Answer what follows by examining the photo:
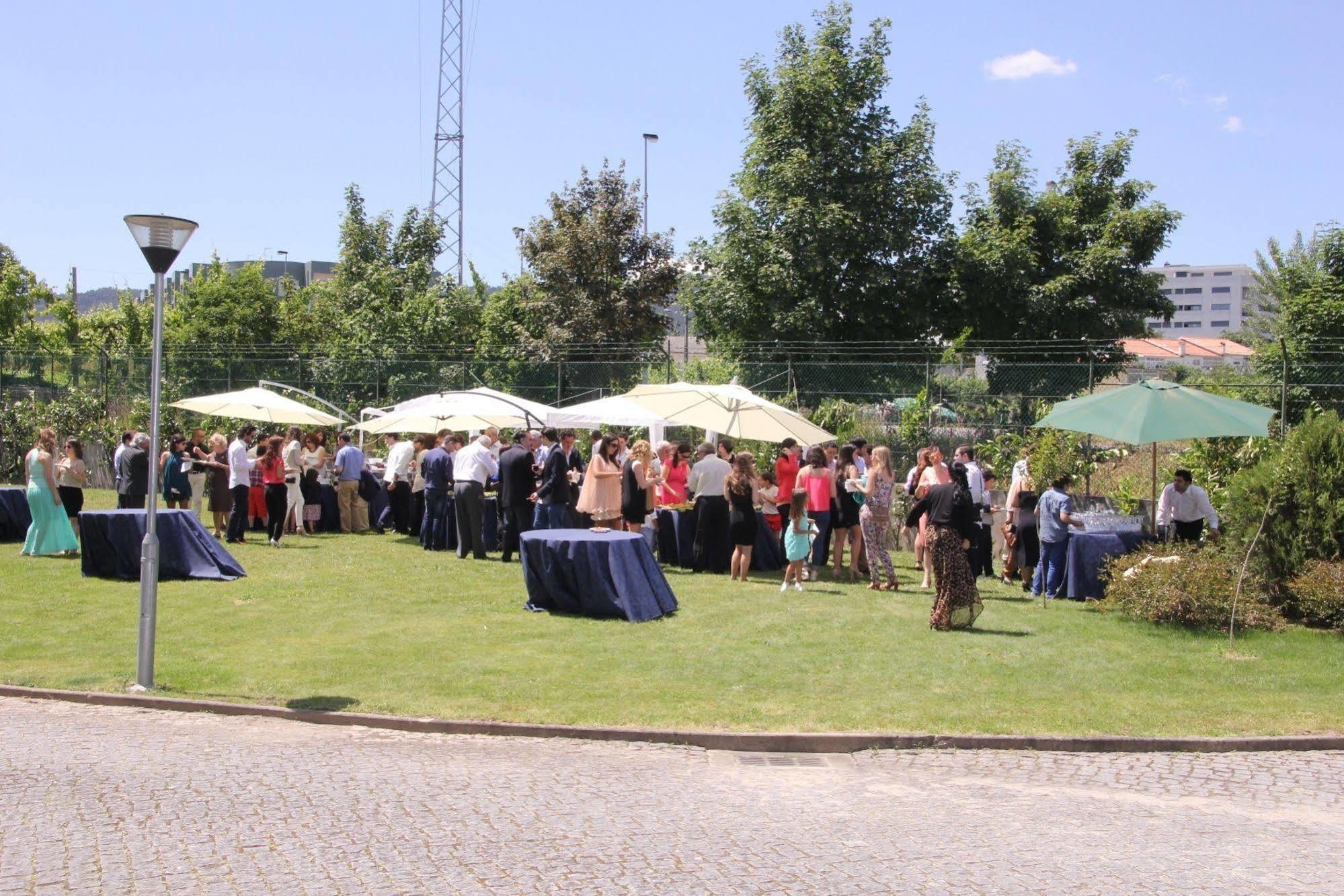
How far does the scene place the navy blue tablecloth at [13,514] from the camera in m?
17.7

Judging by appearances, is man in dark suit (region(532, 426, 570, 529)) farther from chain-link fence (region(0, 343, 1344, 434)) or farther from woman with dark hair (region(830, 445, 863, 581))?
chain-link fence (region(0, 343, 1344, 434))

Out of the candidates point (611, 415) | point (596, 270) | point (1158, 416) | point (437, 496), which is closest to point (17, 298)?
point (596, 270)

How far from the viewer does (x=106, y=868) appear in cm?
541

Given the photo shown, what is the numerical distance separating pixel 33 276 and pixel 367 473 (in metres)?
32.1

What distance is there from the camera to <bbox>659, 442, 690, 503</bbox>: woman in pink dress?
16.8m

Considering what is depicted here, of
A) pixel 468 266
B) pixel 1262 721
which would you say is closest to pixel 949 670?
pixel 1262 721

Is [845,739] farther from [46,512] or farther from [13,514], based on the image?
[13,514]

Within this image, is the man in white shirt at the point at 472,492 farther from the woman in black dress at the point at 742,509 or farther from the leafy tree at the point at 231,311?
the leafy tree at the point at 231,311

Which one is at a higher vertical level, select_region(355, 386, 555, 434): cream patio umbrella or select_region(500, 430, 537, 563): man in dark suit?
select_region(355, 386, 555, 434): cream patio umbrella

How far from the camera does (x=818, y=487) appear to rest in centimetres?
1478

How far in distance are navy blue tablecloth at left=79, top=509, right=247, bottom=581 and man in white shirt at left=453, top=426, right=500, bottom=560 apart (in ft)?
10.7

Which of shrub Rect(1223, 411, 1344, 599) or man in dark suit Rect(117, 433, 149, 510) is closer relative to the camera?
shrub Rect(1223, 411, 1344, 599)

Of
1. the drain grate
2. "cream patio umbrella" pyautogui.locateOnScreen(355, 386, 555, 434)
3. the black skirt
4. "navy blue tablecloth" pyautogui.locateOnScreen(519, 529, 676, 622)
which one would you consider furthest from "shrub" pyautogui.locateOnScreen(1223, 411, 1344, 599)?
the black skirt

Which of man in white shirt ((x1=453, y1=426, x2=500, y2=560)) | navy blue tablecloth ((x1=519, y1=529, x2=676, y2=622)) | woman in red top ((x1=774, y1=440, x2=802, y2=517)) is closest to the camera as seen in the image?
navy blue tablecloth ((x1=519, y1=529, x2=676, y2=622))
